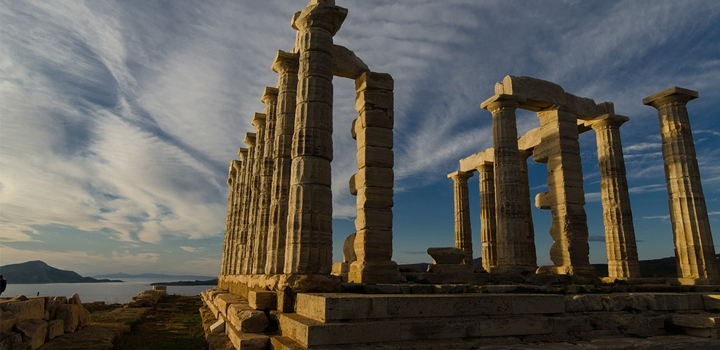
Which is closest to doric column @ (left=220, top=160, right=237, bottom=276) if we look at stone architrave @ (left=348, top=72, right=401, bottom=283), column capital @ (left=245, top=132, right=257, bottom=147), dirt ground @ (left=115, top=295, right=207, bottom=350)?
column capital @ (left=245, top=132, right=257, bottom=147)

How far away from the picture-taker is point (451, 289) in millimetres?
11547

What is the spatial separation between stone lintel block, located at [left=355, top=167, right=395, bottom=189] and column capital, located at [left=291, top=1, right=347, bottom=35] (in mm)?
4952

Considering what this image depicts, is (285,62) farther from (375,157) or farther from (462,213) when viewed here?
(462,213)

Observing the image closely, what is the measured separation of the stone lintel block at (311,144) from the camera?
13305 mm

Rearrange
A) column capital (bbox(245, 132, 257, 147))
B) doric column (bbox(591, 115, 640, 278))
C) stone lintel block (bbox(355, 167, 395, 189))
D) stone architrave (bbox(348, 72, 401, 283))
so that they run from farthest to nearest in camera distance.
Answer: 1. column capital (bbox(245, 132, 257, 147))
2. doric column (bbox(591, 115, 640, 278))
3. stone lintel block (bbox(355, 167, 395, 189))
4. stone architrave (bbox(348, 72, 401, 283))

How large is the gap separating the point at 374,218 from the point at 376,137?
293 cm

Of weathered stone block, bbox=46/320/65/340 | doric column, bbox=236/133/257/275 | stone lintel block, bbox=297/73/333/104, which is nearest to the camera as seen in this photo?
weathered stone block, bbox=46/320/65/340

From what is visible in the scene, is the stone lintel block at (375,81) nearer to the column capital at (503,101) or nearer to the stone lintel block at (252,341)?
the column capital at (503,101)

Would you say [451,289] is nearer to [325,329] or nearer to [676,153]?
[325,329]

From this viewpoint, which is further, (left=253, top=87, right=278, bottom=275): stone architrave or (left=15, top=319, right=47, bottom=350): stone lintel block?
(left=253, top=87, right=278, bottom=275): stone architrave

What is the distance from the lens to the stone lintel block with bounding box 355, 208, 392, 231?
15.1 m

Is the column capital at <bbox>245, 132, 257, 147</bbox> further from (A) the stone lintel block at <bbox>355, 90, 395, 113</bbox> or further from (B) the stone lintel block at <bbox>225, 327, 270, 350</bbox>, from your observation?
(B) the stone lintel block at <bbox>225, 327, 270, 350</bbox>

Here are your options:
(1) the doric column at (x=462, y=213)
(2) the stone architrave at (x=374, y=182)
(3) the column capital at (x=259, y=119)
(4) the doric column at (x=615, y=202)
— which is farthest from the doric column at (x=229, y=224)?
(4) the doric column at (x=615, y=202)

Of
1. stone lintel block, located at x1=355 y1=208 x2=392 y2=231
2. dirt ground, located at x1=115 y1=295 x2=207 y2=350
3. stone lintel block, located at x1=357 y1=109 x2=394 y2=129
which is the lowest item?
dirt ground, located at x1=115 y1=295 x2=207 y2=350
